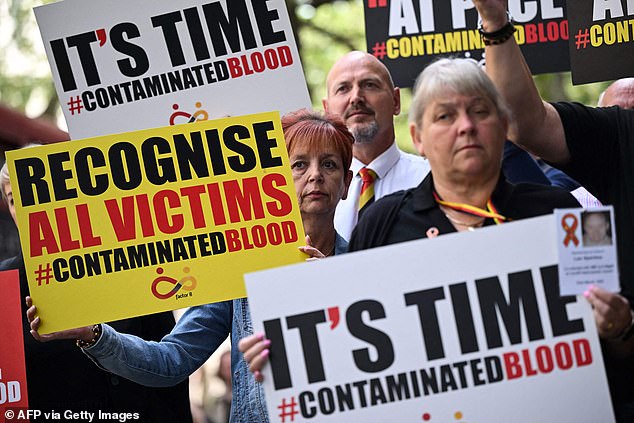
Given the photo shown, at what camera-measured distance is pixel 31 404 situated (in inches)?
185

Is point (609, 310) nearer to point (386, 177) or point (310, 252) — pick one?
point (310, 252)

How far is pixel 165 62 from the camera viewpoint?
484 centimetres

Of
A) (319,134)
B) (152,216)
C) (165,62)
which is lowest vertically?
(152,216)

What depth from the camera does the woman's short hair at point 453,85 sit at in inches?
138

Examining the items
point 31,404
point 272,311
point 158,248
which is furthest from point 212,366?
point 272,311

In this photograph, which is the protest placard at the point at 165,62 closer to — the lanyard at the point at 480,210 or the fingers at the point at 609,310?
the lanyard at the point at 480,210

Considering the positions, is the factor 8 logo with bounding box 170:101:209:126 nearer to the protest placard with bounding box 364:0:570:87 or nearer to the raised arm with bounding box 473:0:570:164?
the protest placard with bounding box 364:0:570:87

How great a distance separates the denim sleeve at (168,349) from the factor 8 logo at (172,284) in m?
0.16

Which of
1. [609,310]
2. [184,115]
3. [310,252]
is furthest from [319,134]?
[609,310]

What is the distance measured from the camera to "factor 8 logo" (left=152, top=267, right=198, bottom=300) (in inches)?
163

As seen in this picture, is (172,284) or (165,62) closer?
(172,284)

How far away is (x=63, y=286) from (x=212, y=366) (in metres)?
4.14

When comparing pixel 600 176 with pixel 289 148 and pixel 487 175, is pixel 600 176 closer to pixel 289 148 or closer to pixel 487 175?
pixel 487 175

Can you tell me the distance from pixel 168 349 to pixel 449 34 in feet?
6.95
